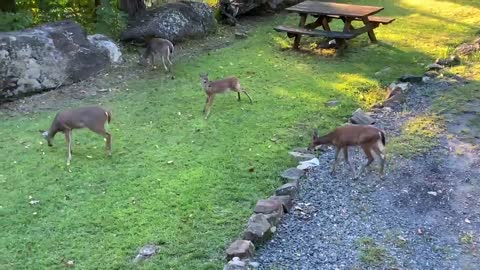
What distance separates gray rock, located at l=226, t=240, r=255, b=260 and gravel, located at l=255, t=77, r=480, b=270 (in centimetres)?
9

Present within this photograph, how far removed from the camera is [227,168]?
674 centimetres

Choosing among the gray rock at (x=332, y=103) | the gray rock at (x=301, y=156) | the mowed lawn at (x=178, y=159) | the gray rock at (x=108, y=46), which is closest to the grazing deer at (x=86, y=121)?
the mowed lawn at (x=178, y=159)

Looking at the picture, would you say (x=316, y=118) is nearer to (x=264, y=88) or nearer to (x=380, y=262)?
(x=264, y=88)

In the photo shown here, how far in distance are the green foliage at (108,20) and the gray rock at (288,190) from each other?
24.9 ft

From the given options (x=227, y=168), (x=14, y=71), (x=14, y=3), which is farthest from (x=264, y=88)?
(x=14, y=3)

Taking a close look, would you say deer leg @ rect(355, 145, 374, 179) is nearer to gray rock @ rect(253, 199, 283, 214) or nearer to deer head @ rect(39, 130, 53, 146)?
gray rock @ rect(253, 199, 283, 214)

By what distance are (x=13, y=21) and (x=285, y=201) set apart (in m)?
7.53

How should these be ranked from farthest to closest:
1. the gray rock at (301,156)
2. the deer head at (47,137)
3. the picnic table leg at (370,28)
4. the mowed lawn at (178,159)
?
the picnic table leg at (370,28)
the deer head at (47,137)
the gray rock at (301,156)
the mowed lawn at (178,159)

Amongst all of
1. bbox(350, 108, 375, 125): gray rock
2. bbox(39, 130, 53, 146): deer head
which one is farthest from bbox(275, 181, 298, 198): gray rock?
bbox(39, 130, 53, 146): deer head

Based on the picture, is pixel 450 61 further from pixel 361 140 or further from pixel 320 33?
pixel 361 140

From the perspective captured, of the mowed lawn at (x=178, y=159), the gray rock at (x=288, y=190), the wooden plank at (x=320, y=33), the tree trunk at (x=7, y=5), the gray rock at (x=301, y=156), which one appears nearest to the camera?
the mowed lawn at (x=178, y=159)

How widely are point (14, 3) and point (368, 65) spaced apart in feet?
23.7

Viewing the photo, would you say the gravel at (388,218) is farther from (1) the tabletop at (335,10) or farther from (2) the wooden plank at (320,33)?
(1) the tabletop at (335,10)

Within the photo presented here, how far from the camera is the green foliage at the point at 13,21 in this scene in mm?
10914
